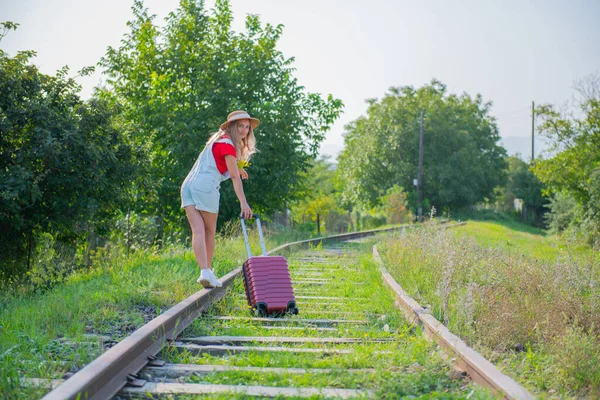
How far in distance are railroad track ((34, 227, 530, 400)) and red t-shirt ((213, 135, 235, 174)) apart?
134 centimetres

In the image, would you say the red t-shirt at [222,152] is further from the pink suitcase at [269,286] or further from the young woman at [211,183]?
the pink suitcase at [269,286]

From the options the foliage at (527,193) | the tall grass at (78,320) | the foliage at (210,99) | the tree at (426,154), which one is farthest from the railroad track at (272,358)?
the foliage at (527,193)

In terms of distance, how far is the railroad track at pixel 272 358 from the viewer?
3496 mm

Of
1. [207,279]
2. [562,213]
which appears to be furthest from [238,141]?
[562,213]

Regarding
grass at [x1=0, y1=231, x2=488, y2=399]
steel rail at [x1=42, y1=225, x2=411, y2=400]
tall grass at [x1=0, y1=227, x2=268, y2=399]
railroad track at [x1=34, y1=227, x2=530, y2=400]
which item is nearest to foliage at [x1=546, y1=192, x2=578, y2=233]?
grass at [x1=0, y1=231, x2=488, y2=399]

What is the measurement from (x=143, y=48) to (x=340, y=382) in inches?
685

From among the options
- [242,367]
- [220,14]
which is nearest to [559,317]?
[242,367]

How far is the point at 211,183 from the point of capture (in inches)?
251

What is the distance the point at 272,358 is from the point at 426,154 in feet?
166

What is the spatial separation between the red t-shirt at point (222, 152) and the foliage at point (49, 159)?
454 cm

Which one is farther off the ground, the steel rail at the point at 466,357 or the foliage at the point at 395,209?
the foliage at the point at 395,209

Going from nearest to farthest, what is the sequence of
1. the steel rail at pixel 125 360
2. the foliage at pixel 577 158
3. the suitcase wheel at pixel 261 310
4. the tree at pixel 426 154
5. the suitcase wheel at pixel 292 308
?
the steel rail at pixel 125 360
the suitcase wheel at pixel 261 310
the suitcase wheel at pixel 292 308
the foliage at pixel 577 158
the tree at pixel 426 154

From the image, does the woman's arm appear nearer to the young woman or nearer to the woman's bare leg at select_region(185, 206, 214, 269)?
the young woman

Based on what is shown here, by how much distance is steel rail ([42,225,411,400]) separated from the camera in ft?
10.2
